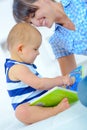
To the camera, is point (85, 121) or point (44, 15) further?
point (44, 15)

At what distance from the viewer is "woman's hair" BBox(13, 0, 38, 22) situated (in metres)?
1.23

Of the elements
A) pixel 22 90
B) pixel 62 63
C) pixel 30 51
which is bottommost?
pixel 62 63

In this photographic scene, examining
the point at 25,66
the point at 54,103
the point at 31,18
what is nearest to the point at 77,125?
the point at 54,103

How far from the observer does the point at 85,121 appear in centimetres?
83

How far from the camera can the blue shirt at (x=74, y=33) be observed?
1350 millimetres

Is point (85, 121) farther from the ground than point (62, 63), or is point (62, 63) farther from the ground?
point (85, 121)

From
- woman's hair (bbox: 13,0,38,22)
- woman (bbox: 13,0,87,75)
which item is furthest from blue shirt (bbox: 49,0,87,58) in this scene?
woman's hair (bbox: 13,0,38,22)

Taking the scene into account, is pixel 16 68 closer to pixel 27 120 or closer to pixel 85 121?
pixel 27 120

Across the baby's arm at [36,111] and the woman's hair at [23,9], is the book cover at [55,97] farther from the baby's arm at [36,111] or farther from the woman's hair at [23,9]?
the woman's hair at [23,9]

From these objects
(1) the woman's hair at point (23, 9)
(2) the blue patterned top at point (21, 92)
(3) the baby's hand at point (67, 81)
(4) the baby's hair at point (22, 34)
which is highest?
(1) the woman's hair at point (23, 9)

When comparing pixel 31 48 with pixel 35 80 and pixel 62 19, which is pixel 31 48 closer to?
pixel 35 80

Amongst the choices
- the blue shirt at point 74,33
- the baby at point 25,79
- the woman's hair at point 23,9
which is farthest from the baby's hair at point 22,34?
the blue shirt at point 74,33

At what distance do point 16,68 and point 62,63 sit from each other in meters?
0.51

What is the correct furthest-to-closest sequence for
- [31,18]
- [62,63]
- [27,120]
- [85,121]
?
1. [62,63]
2. [31,18]
3. [27,120]
4. [85,121]
